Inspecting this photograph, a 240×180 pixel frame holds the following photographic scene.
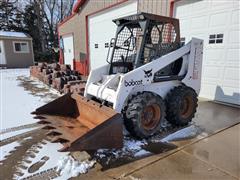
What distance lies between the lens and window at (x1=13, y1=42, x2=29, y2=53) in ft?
59.5

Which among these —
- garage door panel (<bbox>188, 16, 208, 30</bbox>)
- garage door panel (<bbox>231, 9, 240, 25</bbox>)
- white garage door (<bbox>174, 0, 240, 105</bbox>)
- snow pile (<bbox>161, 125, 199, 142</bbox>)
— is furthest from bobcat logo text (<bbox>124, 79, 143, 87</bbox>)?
garage door panel (<bbox>188, 16, 208, 30</bbox>)

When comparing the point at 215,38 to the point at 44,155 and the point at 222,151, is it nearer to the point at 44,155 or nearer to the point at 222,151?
the point at 222,151

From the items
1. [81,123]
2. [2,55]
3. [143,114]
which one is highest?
[2,55]

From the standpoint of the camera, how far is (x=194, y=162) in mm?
2818

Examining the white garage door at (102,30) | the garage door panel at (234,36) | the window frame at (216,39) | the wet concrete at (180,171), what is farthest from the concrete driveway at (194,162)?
the white garage door at (102,30)

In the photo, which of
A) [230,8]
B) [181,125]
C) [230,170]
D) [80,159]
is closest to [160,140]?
[181,125]

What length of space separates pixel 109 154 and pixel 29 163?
1122 mm

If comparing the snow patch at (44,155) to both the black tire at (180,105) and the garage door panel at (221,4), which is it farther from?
the garage door panel at (221,4)

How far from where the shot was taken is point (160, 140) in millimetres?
3469

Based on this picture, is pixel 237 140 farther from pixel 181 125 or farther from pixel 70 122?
pixel 70 122

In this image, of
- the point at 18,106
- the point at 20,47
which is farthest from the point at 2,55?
the point at 18,106

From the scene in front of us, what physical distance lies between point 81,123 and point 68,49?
1153 cm

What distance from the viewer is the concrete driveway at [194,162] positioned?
8.31 ft

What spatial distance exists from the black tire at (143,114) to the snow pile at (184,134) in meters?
0.25
